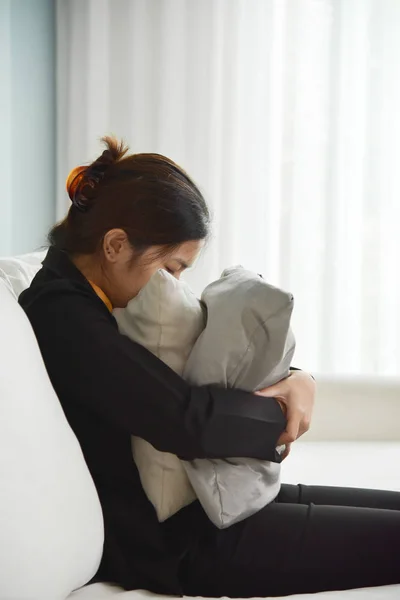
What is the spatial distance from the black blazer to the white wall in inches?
56.1

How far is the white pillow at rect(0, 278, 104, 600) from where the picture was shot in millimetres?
834

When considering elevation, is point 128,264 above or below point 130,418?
above

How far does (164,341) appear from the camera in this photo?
3.67 feet

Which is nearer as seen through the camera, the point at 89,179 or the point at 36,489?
the point at 36,489

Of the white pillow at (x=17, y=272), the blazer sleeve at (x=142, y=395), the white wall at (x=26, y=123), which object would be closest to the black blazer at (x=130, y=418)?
the blazer sleeve at (x=142, y=395)

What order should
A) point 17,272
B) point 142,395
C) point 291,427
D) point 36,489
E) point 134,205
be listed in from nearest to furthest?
point 36,489
point 142,395
point 291,427
point 134,205
point 17,272

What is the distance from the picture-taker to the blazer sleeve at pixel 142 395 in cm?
105

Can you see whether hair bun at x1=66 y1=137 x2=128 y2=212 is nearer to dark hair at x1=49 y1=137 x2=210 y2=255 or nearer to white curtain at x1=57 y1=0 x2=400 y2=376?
dark hair at x1=49 y1=137 x2=210 y2=255

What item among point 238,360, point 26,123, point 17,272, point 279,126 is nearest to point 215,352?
point 238,360

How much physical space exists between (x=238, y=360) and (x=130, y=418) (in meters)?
0.17

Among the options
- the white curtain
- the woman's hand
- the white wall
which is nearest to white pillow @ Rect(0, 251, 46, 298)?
the woman's hand

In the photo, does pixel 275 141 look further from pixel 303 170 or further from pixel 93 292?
pixel 93 292

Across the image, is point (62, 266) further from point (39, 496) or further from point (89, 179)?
point (39, 496)

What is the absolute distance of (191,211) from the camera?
131 centimetres
